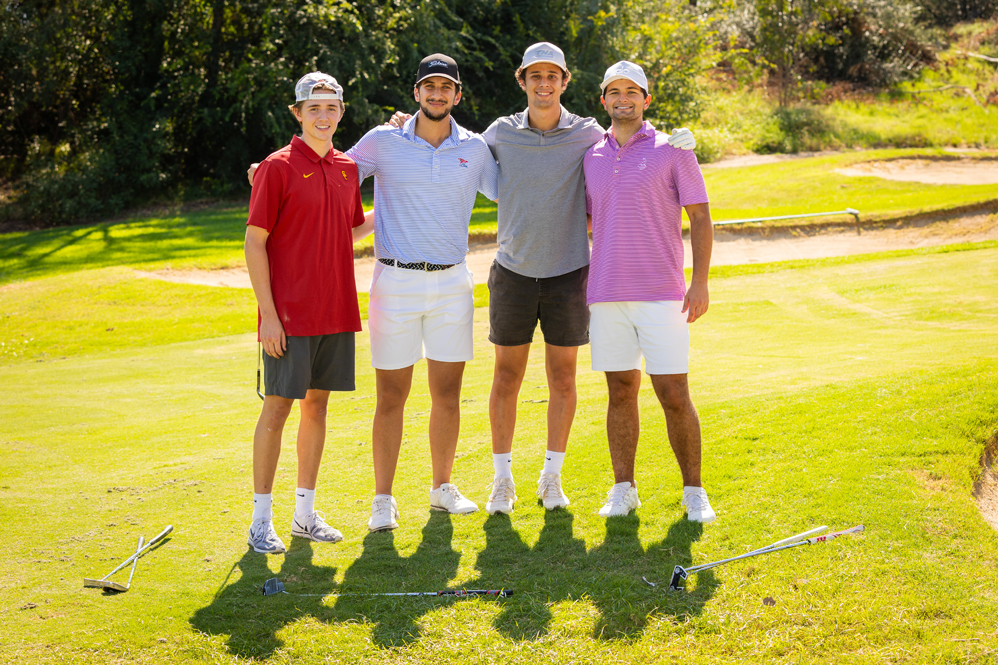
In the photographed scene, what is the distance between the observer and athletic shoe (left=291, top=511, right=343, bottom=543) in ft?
14.3

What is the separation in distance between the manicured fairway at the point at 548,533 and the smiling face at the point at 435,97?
6.83ft

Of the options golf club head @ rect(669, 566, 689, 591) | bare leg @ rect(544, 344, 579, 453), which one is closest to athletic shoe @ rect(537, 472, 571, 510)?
bare leg @ rect(544, 344, 579, 453)

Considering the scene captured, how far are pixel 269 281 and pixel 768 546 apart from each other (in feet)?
8.45

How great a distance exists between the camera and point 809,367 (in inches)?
265

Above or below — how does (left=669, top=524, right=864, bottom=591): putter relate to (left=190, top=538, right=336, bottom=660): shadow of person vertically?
above

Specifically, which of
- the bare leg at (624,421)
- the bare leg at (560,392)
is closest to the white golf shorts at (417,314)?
the bare leg at (560,392)

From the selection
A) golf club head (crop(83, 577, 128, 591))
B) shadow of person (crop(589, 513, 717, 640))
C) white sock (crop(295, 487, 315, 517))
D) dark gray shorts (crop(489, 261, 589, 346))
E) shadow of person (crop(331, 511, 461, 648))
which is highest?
dark gray shorts (crop(489, 261, 589, 346))

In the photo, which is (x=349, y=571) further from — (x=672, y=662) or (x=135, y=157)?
(x=135, y=157)

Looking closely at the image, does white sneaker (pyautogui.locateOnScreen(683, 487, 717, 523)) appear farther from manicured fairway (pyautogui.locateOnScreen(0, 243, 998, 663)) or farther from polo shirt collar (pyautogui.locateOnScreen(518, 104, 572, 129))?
polo shirt collar (pyautogui.locateOnScreen(518, 104, 572, 129))

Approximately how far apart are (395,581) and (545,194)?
2.05 metres

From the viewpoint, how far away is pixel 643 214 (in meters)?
4.26

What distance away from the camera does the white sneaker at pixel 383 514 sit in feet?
14.6

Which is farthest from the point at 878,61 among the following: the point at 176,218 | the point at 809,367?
the point at 809,367

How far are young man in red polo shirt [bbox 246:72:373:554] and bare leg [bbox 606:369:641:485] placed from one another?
1336 millimetres
